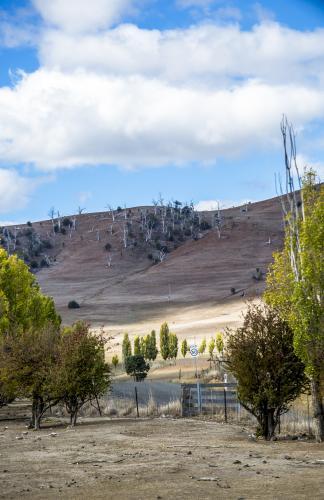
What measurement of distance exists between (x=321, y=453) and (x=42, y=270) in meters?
146

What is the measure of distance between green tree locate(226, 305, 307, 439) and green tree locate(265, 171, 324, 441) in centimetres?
53

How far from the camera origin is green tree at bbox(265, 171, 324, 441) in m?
19.5

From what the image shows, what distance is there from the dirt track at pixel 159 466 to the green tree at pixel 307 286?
6.13 ft

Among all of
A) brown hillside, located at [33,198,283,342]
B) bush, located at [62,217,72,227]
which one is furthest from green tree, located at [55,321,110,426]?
bush, located at [62,217,72,227]

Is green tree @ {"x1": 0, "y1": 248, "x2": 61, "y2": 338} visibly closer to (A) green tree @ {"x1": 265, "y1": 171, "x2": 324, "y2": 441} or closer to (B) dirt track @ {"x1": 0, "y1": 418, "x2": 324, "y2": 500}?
(B) dirt track @ {"x1": 0, "y1": 418, "x2": 324, "y2": 500}

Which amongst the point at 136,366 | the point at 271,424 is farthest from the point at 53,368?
the point at 136,366

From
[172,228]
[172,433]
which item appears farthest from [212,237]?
[172,433]

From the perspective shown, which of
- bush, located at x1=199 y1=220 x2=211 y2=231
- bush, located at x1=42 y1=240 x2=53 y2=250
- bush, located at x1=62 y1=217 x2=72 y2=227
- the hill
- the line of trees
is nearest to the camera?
the line of trees

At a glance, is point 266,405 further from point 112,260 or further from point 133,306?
point 112,260

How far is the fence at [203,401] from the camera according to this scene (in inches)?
1098

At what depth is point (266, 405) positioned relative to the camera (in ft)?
69.1

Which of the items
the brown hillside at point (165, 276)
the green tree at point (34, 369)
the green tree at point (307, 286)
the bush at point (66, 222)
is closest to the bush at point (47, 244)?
the brown hillside at point (165, 276)

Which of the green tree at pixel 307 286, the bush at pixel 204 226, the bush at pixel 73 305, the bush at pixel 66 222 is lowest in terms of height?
the green tree at pixel 307 286

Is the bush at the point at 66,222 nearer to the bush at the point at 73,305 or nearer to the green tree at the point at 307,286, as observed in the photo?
the bush at the point at 73,305
